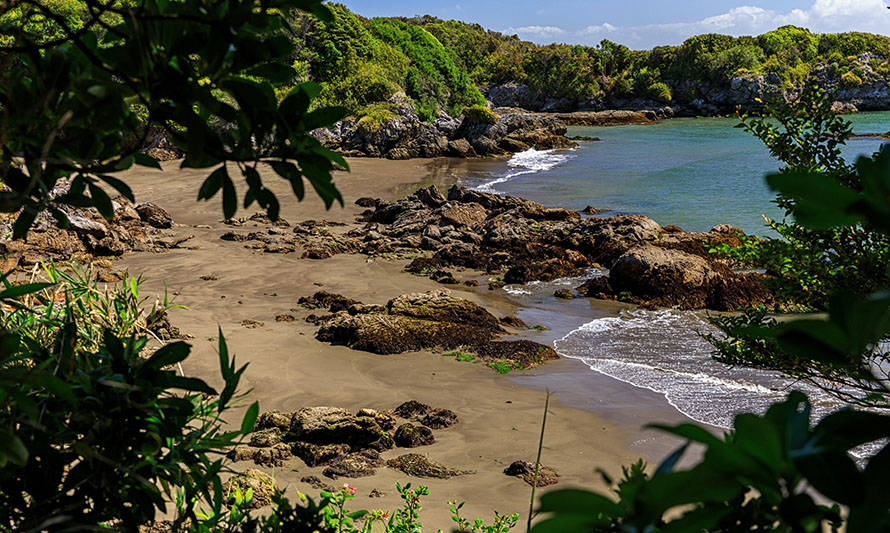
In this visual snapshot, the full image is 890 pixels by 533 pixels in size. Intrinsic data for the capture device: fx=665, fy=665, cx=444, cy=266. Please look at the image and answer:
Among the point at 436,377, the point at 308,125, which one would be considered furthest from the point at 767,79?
the point at 308,125

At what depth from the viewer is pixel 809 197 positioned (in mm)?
599

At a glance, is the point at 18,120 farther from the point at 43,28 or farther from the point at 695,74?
the point at 695,74

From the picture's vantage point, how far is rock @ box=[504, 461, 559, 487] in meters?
5.92

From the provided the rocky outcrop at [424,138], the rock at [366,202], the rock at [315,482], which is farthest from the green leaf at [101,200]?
the rocky outcrop at [424,138]

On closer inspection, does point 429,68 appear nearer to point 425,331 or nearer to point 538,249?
point 538,249

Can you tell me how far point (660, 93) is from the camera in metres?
78.8

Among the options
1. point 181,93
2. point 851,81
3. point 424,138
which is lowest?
point 181,93

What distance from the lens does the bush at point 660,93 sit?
7844 cm

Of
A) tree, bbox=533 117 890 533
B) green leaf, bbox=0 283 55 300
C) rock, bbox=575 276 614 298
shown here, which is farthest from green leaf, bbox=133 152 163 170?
rock, bbox=575 276 614 298

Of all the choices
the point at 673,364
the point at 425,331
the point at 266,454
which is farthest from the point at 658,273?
the point at 266,454

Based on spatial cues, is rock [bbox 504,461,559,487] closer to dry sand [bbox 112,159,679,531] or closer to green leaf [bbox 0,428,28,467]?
dry sand [bbox 112,159,679,531]

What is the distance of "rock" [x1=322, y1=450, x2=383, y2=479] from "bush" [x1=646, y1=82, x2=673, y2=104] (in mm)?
79969

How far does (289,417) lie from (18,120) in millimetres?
5707

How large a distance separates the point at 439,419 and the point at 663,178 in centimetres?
2739
